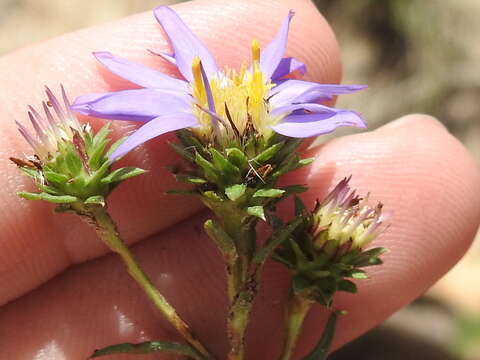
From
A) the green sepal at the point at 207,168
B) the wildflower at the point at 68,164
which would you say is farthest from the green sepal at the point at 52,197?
the green sepal at the point at 207,168

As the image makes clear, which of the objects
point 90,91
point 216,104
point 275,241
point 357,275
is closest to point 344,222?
point 357,275

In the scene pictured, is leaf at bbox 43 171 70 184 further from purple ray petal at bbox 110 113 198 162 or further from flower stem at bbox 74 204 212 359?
purple ray petal at bbox 110 113 198 162

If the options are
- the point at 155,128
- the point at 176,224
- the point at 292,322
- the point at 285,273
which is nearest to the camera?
the point at 155,128

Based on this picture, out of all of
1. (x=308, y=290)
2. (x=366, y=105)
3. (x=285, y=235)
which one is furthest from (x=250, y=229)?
(x=366, y=105)

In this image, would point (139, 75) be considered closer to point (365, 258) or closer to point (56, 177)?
point (56, 177)

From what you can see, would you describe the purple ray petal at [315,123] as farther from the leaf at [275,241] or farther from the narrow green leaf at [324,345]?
the narrow green leaf at [324,345]

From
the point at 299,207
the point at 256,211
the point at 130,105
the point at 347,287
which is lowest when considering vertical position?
the point at 347,287
